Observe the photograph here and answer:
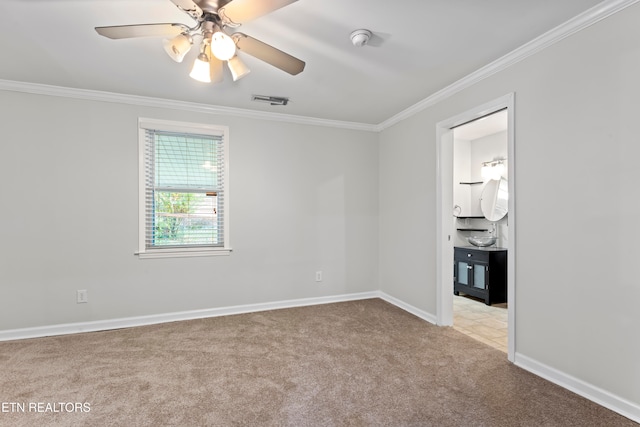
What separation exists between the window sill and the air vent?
1.73 metres

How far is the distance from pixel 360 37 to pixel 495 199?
12.0ft

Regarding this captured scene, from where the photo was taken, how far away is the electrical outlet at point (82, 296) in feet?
10.5

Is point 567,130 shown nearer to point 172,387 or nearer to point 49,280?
point 172,387

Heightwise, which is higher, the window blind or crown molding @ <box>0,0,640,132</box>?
crown molding @ <box>0,0,640,132</box>

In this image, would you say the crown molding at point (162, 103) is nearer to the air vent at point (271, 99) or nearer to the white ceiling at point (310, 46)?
the white ceiling at point (310, 46)

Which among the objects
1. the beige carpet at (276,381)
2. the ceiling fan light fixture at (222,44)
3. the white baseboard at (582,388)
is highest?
the ceiling fan light fixture at (222,44)

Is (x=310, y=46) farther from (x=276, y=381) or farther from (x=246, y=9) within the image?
(x=276, y=381)

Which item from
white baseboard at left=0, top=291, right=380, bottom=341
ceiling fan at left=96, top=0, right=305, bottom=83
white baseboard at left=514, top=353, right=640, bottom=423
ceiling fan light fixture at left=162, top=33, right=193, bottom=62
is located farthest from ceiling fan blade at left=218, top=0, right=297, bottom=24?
white baseboard at left=0, top=291, right=380, bottom=341

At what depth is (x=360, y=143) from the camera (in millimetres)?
4379

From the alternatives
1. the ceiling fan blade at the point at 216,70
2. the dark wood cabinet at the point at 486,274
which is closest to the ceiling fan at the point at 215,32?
the ceiling fan blade at the point at 216,70

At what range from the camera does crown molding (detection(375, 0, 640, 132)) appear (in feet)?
6.29

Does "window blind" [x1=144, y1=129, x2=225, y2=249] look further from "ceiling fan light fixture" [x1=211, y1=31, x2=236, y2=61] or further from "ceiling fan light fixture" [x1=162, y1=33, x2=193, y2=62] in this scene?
"ceiling fan light fixture" [x1=211, y1=31, x2=236, y2=61]

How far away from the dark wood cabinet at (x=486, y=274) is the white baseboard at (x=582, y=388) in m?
1.81

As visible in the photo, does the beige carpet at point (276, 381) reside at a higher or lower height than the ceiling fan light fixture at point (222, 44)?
lower
